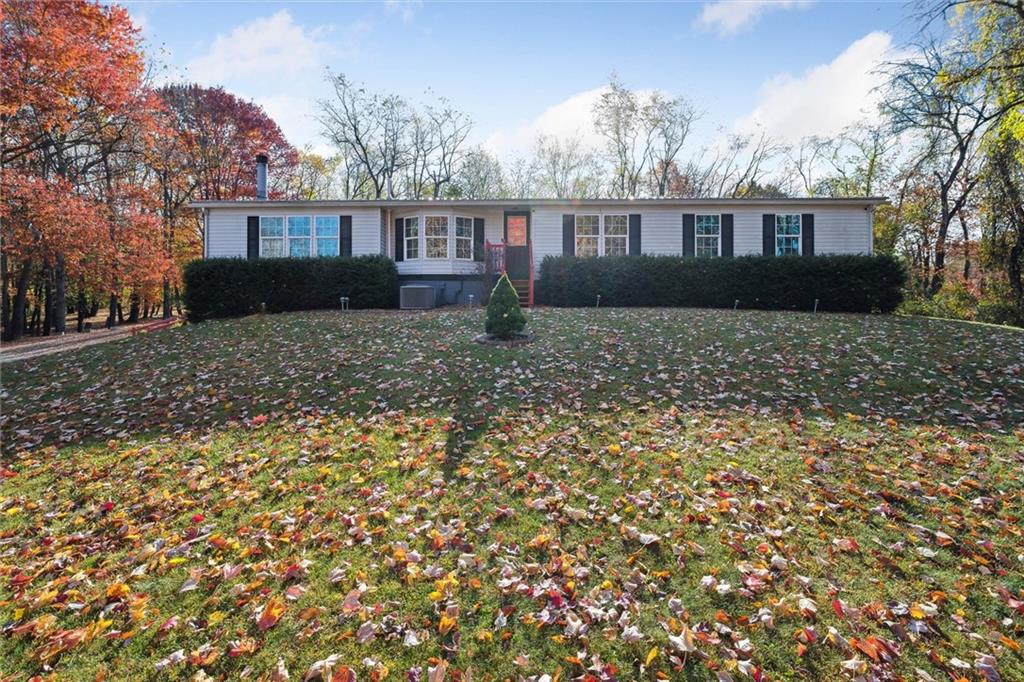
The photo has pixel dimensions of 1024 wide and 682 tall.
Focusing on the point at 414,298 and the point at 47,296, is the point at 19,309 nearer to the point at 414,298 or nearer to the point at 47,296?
the point at 47,296

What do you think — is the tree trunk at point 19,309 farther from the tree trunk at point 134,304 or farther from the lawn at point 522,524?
the lawn at point 522,524

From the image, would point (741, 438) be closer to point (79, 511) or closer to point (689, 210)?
point (79, 511)

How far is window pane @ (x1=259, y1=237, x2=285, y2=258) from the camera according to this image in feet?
55.3

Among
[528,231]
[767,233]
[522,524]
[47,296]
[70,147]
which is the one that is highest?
[70,147]

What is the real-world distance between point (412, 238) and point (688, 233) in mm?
9115

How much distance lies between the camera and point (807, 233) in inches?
652

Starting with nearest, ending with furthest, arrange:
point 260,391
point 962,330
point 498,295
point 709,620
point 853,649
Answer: point 853,649 → point 709,620 → point 260,391 → point 498,295 → point 962,330

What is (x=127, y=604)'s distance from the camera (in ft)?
10.3

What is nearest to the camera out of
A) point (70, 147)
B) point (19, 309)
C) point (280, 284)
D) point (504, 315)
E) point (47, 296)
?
point (504, 315)

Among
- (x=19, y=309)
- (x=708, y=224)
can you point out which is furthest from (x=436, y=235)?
(x=19, y=309)

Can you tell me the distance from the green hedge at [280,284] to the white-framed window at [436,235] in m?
1.93

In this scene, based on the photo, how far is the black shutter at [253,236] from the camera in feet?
55.2

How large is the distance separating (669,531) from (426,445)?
2.69 metres

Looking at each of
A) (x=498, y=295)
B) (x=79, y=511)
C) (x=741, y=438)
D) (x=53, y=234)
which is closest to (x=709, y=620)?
(x=741, y=438)
